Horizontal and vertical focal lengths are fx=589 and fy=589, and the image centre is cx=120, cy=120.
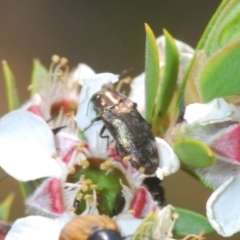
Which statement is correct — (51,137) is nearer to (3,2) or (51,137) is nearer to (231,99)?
(231,99)

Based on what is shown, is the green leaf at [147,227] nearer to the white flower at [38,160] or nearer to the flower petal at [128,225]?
the flower petal at [128,225]

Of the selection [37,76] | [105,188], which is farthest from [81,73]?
[105,188]

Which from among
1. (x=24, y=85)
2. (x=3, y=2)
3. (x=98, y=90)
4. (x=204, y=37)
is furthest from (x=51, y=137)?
(x=3, y=2)

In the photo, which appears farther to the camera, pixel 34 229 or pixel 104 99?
pixel 104 99

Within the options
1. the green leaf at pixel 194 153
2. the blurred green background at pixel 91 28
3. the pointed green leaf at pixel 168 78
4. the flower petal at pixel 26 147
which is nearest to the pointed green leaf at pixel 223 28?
the pointed green leaf at pixel 168 78

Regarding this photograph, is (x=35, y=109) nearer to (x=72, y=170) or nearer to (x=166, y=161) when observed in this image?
(x=72, y=170)

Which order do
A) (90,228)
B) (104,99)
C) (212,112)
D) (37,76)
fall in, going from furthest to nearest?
(37,76)
(104,99)
(90,228)
(212,112)
